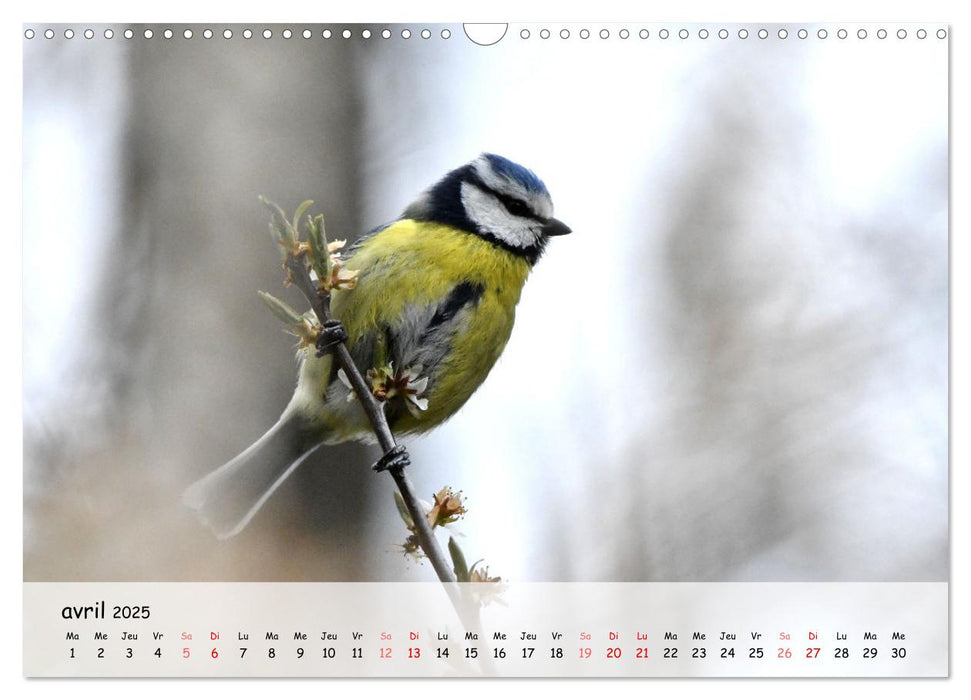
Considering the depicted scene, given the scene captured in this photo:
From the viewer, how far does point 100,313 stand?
1.16 m

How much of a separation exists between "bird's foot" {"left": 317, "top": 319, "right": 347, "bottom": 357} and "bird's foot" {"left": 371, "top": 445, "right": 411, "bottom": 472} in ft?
0.43

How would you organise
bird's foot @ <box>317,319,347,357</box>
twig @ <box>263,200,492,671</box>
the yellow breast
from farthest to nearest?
the yellow breast < bird's foot @ <box>317,319,347,357</box> < twig @ <box>263,200,492,671</box>

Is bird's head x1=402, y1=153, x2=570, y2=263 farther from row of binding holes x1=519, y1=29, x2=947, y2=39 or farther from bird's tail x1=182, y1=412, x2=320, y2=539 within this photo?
bird's tail x1=182, y1=412, x2=320, y2=539

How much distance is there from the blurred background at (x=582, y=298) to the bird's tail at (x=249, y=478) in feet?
0.05

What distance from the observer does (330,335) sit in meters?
1.01

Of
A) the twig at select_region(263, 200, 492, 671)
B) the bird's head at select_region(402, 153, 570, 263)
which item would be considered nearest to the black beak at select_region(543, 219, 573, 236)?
the bird's head at select_region(402, 153, 570, 263)

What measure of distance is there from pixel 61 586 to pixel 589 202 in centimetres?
78

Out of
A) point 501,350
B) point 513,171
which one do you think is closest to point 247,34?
point 513,171

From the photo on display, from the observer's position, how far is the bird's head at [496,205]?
1.17 metres

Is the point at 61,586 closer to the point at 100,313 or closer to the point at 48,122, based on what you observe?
the point at 100,313

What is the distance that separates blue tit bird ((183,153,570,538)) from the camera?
1115mm

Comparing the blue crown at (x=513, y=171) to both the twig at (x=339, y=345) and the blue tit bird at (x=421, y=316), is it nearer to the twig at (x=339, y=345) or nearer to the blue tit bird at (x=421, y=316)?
the blue tit bird at (x=421, y=316)

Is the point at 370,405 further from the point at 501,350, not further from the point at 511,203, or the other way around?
the point at 511,203

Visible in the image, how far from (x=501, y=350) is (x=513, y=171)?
0.72ft
